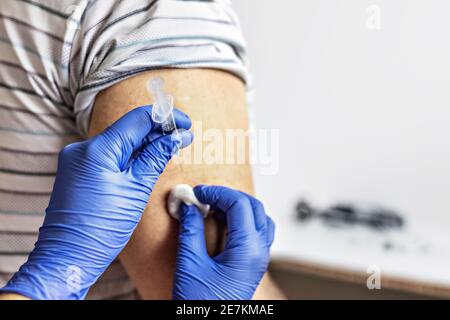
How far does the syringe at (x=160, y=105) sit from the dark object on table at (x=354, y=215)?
1524mm

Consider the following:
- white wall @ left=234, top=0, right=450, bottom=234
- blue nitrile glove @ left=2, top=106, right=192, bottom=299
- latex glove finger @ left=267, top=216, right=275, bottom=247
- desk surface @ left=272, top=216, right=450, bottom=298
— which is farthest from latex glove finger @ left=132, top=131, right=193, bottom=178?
white wall @ left=234, top=0, right=450, bottom=234

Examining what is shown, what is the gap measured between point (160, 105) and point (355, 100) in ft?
4.83

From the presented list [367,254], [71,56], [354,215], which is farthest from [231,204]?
[354,215]

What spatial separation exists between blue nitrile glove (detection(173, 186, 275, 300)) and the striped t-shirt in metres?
0.21

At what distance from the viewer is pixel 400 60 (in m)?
1.81

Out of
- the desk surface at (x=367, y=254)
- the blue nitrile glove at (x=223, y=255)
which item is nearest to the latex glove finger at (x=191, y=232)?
the blue nitrile glove at (x=223, y=255)

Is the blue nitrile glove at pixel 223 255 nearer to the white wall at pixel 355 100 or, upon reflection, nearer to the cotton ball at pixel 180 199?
the cotton ball at pixel 180 199

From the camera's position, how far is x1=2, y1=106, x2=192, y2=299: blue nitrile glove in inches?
24.4

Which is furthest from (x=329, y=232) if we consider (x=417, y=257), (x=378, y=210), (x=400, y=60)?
(x=400, y=60)

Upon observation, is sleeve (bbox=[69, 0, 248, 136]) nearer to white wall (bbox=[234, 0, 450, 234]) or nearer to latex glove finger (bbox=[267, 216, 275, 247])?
latex glove finger (bbox=[267, 216, 275, 247])

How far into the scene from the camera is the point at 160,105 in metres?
0.65

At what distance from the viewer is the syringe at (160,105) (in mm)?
649

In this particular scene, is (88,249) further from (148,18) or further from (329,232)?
(329,232)

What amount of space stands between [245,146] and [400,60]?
1280mm
